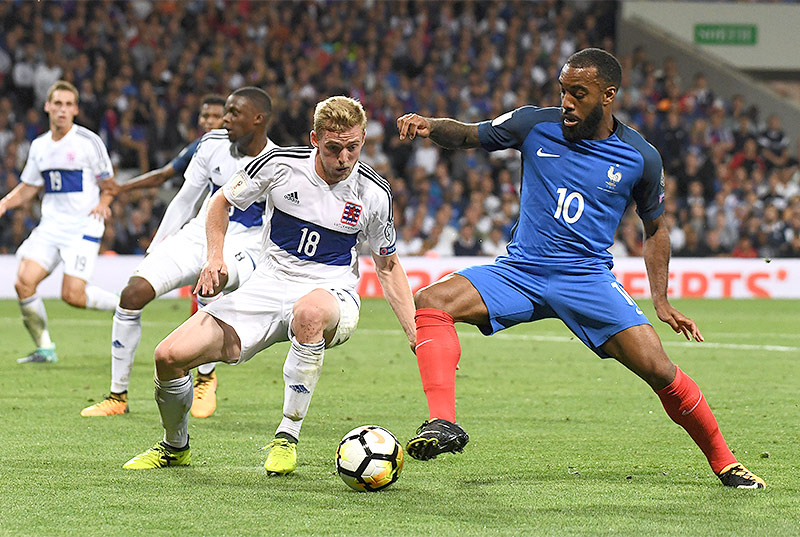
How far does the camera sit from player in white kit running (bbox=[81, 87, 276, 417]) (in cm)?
757

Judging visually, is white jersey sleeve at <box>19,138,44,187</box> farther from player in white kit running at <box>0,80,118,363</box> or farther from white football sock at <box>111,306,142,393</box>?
white football sock at <box>111,306,142,393</box>

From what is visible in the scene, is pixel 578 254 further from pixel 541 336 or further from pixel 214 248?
pixel 541 336

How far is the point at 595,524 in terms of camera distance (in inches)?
179

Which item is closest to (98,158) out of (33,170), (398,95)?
(33,170)

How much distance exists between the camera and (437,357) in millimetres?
5176

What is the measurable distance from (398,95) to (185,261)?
15.5 metres

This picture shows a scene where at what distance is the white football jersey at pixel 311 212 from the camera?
575 cm

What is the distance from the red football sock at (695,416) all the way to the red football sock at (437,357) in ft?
3.35

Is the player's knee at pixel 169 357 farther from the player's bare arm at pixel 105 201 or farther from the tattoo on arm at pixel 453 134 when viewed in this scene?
the player's bare arm at pixel 105 201

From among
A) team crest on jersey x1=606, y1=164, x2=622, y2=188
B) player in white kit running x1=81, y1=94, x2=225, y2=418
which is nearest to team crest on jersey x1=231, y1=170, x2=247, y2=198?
team crest on jersey x1=606, y1=164, x2=622, y2=188

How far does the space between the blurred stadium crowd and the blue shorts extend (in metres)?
13.7

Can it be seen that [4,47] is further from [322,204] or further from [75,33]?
[322,204]

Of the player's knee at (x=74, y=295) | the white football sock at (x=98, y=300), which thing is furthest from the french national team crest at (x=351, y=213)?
the white football sock at (x=98, y=300)

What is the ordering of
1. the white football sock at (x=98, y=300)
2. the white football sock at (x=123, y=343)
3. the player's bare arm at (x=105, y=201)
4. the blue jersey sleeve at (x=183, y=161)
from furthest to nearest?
the white football sock at (x=98, y=300), the player's bare arm at (x=105, y=201), the blue jersey sleeve at (x=183, y=161), the white football sock at (x=123, y=343)
